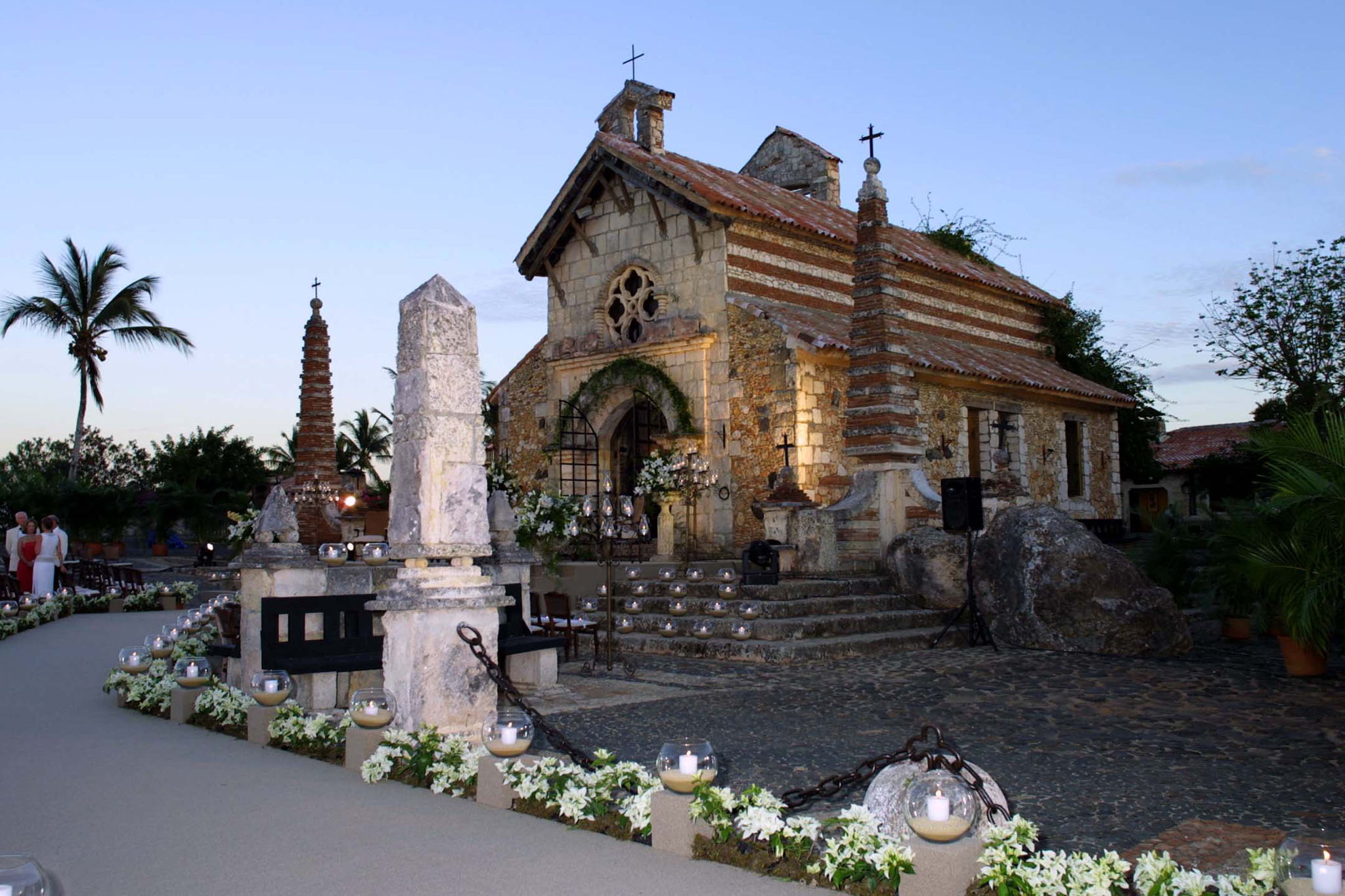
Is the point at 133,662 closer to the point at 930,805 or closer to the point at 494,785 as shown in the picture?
the point at 494,785

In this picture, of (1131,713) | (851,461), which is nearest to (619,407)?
(851,461)

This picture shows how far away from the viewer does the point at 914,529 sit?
50.3 ft

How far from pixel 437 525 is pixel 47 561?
14738mm

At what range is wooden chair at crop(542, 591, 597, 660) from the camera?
1224 cm

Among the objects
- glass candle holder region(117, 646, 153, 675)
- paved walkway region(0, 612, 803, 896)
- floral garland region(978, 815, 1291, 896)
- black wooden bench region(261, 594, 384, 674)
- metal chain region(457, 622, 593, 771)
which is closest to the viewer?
floral garland region(978, 815, 1291, 896)

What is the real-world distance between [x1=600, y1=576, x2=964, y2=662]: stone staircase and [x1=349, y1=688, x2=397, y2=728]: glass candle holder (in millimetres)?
5809

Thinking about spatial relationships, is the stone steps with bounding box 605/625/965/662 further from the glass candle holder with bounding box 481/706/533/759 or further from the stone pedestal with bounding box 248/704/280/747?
the glass candle holder with bounding box 481/706/533/759

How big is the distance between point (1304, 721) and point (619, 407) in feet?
47.8

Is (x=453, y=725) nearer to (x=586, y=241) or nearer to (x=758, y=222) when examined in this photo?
(x=758, y=222)

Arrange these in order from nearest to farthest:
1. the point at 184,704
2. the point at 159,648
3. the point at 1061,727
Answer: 1. the point at 1061,727
2. the point at 184,704
3. the point at 159,648

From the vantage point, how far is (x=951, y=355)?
21.9 meters

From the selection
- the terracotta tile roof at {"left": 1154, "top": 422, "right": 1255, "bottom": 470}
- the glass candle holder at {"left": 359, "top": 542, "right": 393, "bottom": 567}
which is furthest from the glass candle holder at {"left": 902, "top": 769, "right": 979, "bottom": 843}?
the terracotta tile roof at {"left": 1154, "top": 422, "right": 1255, "bottom": 470}

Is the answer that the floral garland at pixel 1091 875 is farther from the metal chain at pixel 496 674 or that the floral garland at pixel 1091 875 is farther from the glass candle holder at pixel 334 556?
the glass candle holder at pixel 334 556

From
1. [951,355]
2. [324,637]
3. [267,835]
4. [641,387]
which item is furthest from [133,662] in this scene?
[951,355]
